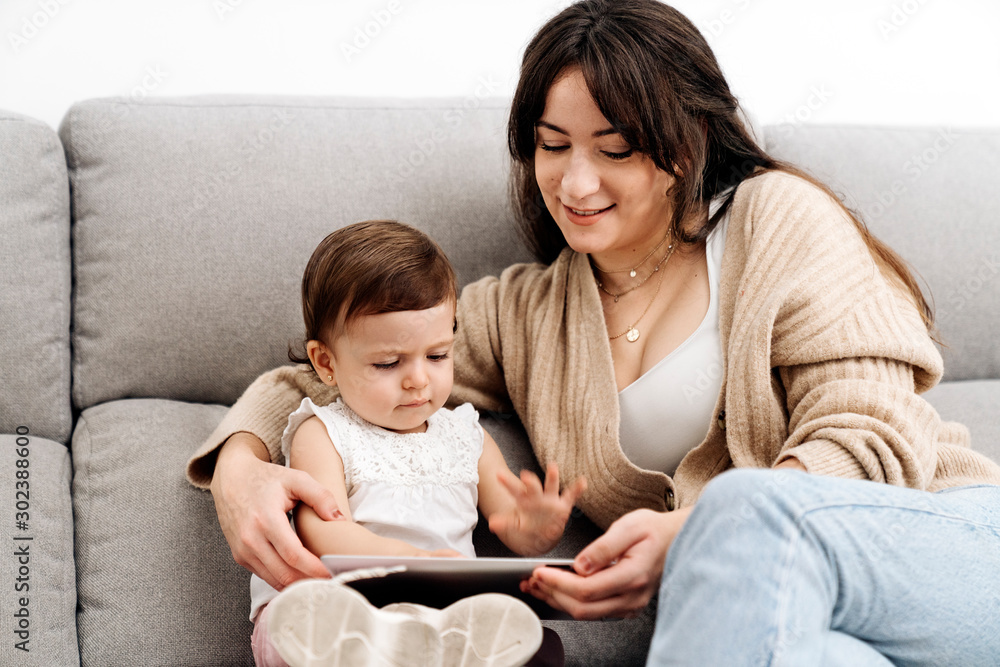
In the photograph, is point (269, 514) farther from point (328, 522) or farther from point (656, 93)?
point (656, 93)

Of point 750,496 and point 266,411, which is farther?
point 266,411

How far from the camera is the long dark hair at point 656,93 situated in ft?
3.75

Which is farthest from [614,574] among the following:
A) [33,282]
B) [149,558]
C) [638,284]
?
[33,282]

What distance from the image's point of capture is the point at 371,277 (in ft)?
3.46

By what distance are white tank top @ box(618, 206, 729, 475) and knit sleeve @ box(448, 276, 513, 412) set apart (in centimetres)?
25

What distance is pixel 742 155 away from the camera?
1.33 meters

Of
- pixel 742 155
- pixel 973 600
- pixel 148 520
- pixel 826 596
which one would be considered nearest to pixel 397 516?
pixel 148 520

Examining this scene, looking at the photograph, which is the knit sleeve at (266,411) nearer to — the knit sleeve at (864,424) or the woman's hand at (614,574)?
the woman's hand at (614,574)

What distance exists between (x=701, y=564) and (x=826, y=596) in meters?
0.11

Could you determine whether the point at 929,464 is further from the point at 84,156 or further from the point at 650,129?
the point at 84,156

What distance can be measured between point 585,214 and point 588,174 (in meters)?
0.07

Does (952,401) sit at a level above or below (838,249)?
below

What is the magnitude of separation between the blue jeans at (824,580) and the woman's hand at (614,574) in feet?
0.30

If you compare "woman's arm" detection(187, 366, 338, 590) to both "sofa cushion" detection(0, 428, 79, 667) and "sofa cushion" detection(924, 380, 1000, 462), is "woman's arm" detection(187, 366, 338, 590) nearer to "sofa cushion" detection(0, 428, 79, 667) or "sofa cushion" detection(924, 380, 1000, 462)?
"sofa cushion" detection(0, 428, 79, 667)
